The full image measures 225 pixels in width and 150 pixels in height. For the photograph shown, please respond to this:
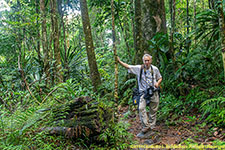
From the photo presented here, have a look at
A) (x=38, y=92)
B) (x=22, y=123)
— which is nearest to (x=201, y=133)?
(x=22, y=123)

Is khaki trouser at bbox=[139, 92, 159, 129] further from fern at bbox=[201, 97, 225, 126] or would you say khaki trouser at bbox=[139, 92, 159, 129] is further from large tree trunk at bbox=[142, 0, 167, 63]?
large tree trunk at bbox=[142, 0, 167, 63]

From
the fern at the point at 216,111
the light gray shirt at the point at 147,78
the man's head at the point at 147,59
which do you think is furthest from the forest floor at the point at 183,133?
the man's head at the point at 147,59

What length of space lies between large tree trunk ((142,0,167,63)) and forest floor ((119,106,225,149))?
3.05m

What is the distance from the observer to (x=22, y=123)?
336cm

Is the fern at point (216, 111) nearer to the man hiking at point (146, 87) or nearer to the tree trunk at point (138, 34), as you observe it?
the man hiking at point (146, 87)

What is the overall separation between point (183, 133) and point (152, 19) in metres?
4.38

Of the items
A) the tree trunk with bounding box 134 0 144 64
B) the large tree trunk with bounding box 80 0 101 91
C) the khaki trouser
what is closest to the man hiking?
the khaki trouser

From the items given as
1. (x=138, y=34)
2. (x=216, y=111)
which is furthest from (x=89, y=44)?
(x=216, y=111)

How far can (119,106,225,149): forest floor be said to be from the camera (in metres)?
3.67

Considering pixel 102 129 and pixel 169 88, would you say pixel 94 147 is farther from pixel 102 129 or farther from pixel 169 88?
pixel 169 88

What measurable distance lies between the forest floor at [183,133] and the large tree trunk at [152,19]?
3050 millimetres

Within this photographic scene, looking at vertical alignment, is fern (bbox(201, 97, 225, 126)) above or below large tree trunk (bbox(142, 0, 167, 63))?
below

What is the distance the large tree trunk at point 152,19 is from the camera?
6871 mm

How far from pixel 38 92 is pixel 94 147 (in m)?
2.53
